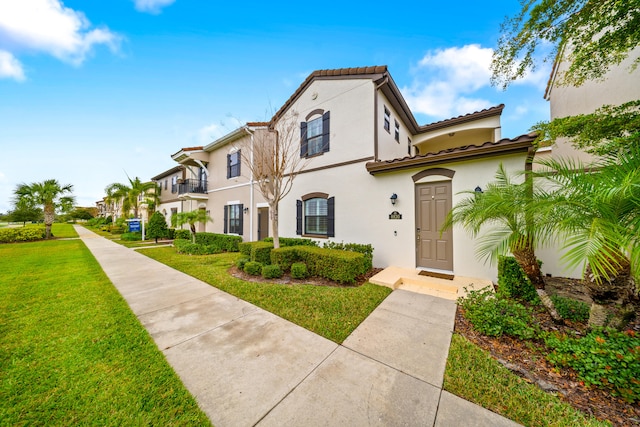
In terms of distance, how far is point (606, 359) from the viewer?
240 cm

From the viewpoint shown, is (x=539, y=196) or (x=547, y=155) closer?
(x=539, y=196)

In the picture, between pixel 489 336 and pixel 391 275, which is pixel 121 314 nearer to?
pixel 391 275

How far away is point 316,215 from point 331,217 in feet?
3.03

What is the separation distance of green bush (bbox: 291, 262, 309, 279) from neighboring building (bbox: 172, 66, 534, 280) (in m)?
2.19

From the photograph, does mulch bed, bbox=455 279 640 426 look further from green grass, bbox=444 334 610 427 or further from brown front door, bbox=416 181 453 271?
brown front door, bbox=416 181 453 271

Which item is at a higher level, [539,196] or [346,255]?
[539,196]

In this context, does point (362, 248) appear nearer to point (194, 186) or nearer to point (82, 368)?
point (82, 368)

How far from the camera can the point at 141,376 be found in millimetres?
2539

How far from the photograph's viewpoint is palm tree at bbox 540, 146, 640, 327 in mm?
2145

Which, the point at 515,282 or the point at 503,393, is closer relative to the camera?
the point at 503,393

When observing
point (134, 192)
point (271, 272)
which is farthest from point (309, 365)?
point (134, 192)

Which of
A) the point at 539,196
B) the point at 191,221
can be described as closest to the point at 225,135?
the point at 191,221

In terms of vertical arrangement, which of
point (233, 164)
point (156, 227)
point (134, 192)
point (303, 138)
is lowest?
point (156, 227)

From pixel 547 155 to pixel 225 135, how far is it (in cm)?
1596
